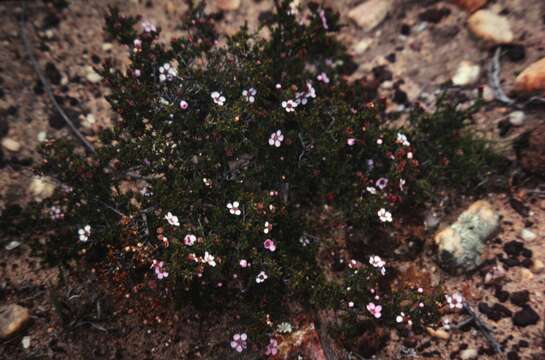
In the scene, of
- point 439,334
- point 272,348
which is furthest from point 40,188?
point 439,334

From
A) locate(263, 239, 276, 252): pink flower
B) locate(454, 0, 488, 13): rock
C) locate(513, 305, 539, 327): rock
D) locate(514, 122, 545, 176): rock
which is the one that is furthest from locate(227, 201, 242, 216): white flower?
locate(454, 0, 488, 13): rock

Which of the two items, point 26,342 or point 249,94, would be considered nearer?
point 26,342

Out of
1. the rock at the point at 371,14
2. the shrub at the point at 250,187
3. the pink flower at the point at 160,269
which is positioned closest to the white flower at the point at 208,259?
the shrub at the point at 250,187

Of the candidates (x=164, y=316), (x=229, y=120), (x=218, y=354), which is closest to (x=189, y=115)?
(x=229, y=120)

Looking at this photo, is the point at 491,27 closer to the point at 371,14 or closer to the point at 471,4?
the point at 471,4

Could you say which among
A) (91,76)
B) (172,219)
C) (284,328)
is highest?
(91,76)

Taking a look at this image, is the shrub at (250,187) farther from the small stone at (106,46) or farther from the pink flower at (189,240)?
the small stone at (106,46)
